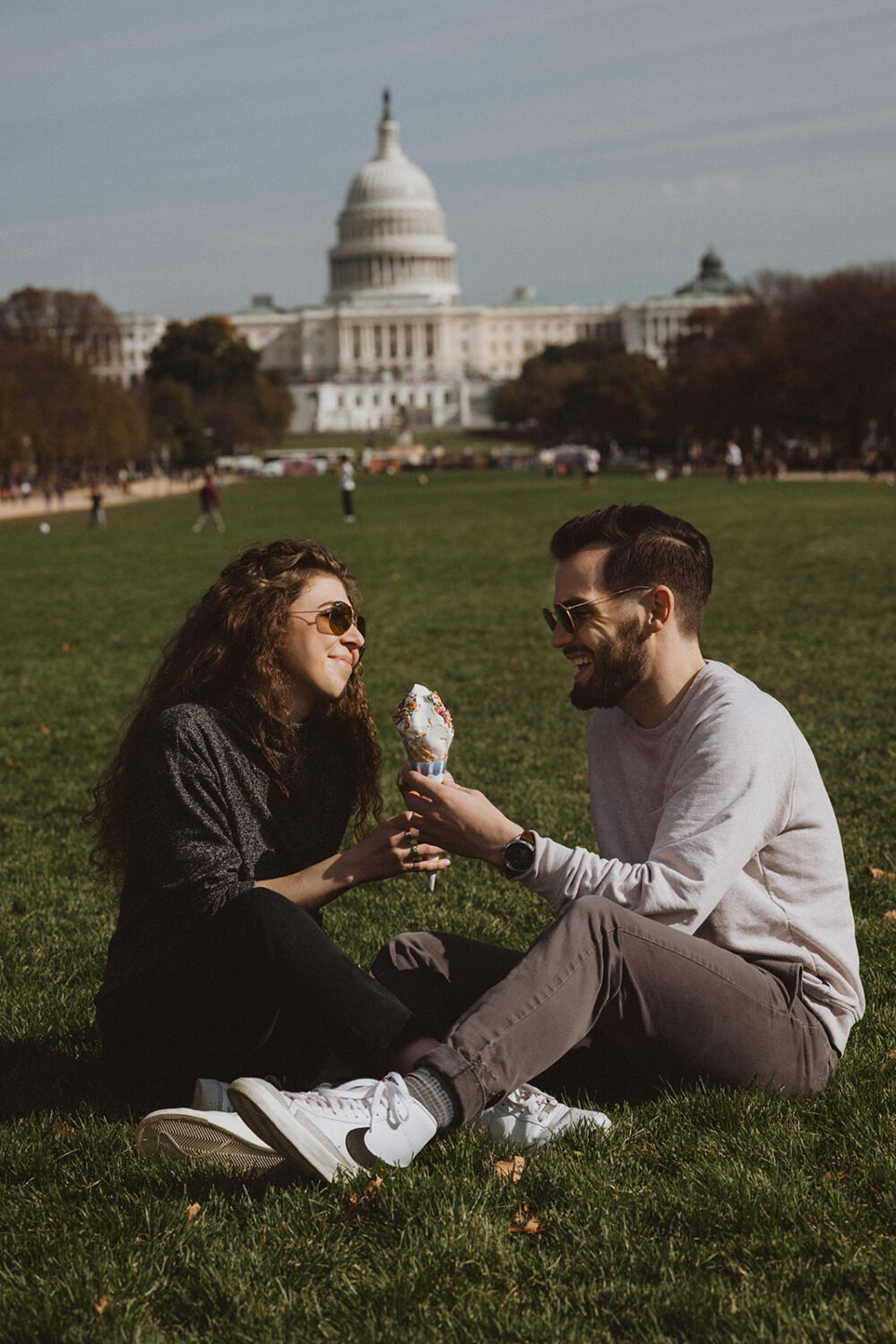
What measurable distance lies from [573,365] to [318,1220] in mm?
104521

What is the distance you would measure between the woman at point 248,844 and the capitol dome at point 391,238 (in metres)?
155

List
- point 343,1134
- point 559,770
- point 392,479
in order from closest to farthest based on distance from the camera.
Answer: point 343,1134
point 559,770
point 392,479

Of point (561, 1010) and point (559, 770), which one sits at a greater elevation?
point (561, 1010)

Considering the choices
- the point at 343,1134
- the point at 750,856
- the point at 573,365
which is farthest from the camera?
the point at 573,365

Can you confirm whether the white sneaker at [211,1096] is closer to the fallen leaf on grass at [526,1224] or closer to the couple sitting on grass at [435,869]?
the couple sitting on grass at [435,869]

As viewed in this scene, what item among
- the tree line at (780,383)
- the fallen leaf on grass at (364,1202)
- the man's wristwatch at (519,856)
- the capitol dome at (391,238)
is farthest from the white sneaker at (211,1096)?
the capitol dome at (391,238)

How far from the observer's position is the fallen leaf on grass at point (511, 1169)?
336 cm

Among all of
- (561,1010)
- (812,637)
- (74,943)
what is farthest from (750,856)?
(812,637)

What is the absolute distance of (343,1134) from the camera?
3.26 m

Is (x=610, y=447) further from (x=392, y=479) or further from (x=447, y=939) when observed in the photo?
(x=447, y=939)

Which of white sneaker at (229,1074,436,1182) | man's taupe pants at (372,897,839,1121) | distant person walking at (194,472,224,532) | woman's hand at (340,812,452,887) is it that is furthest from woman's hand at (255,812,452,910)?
distant person walking at (194,472,224,532)

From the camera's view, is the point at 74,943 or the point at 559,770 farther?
the point at 559,770

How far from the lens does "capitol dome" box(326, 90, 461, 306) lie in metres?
154

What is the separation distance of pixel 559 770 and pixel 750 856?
439 cm
